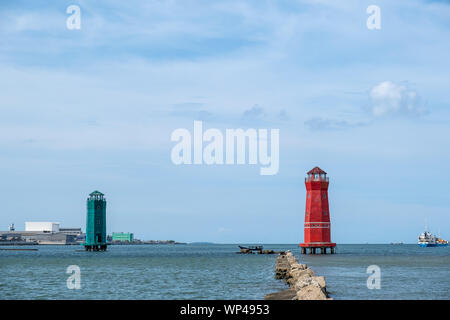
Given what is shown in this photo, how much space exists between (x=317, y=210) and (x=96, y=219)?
68.1 m

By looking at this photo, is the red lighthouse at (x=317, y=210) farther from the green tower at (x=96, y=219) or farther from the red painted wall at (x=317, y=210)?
the green tower at (x=96, y=219)

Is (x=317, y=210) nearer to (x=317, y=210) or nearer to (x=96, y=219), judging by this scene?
(x=317, y=210)

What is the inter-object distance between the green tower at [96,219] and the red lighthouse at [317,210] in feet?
207

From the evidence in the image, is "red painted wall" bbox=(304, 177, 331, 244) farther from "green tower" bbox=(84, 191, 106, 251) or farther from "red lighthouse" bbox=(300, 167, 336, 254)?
"green tower" bbox=(84, 191, 106, 251)

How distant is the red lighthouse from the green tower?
63215 mm

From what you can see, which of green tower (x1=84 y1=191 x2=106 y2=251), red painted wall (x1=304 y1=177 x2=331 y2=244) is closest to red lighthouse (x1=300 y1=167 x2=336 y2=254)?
red painted wall (x1=304 y1=177 x2=331 y2=244)

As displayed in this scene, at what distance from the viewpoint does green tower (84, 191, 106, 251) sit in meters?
139

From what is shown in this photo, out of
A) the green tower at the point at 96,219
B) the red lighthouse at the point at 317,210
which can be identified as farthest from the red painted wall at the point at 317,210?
the green tower at the point at 96,219

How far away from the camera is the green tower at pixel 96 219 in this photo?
456 feet

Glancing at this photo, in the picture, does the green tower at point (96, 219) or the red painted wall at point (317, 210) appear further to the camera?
the green tower at point (96, 219)
